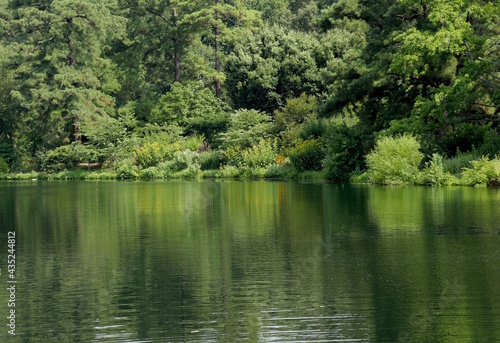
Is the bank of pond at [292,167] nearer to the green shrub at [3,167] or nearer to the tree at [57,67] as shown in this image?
the green shrub at [3,167]

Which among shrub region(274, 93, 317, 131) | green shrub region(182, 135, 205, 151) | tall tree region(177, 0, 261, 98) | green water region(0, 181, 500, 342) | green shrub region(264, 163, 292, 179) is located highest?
tall tree region(177, 0, 261, 98)

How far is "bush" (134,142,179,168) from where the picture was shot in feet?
174

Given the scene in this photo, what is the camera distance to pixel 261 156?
4700cm

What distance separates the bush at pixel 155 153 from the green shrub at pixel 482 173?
82.1 ft

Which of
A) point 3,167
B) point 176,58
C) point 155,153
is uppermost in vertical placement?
point 176,58

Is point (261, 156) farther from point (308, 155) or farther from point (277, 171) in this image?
point (308, 155)

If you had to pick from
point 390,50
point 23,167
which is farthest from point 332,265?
point 23,167

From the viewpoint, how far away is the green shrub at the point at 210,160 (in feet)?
167

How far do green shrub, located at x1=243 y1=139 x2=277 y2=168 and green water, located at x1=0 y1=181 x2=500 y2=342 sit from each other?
2424 centimetres

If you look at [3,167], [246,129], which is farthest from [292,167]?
[3,167]

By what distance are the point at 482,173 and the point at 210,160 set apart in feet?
75.0

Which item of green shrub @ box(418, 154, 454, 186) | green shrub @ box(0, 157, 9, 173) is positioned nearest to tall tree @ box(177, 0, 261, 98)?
green shrub @ box(0, 157, 9, 173)

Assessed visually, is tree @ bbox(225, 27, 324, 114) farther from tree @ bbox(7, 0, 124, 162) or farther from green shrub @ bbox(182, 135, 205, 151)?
tree @ bbox(7, 0, 124, 162)

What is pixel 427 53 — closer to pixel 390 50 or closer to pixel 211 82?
pixel 390 50
